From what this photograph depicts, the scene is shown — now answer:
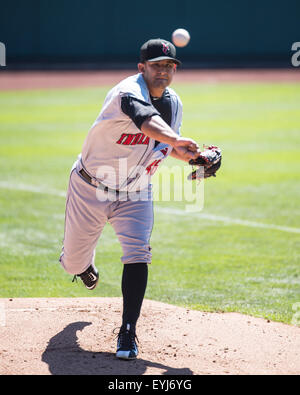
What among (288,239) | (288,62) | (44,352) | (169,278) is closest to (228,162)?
(288,239)

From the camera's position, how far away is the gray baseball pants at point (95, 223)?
385 cm

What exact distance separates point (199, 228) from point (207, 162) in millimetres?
3570

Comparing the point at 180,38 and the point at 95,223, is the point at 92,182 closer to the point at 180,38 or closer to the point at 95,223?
the point at 95,223

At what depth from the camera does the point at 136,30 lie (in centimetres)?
2892

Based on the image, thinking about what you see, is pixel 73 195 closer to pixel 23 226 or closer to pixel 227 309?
pixel 227 309

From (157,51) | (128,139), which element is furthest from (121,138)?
(157,51)

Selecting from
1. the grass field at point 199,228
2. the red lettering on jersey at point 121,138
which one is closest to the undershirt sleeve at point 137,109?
the red lettering on jersey at point 121,138

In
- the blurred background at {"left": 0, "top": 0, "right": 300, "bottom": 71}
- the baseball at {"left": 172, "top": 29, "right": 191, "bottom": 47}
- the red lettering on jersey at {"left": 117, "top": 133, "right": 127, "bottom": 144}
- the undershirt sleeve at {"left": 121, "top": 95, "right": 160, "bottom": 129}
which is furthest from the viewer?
the blurred background at {"left": 0, "top": 0, "right": 300, "bottom": 71}

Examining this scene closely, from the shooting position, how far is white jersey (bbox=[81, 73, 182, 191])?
12.3 feet

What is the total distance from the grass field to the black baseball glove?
129cm

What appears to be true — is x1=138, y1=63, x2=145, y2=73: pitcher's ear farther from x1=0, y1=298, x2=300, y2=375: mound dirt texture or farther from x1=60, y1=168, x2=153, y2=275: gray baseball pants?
x1=0, y1=298, x2=300, y2=375: mound dirt texture

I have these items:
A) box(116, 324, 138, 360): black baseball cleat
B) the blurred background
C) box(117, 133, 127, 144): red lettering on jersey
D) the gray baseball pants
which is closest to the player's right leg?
the gray baseball pants

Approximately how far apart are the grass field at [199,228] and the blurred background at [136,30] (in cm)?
1505

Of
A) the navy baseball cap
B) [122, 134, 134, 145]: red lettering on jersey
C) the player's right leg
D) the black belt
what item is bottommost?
the player's right leg
